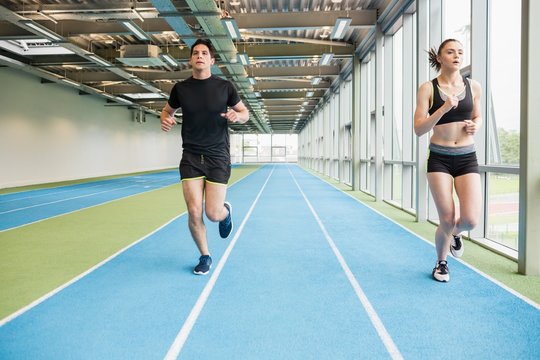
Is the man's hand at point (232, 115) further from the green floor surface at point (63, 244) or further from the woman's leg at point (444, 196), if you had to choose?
the green floor surface at point (63, 244)

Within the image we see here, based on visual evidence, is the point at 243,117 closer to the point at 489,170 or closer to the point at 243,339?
the point at 243,339

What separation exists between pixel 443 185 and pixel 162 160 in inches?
1346

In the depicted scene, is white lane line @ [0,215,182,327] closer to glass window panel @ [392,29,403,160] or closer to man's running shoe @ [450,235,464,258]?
man's running shoe @ [450,235,464,258]

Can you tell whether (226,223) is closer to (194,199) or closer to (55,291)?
(194,199)

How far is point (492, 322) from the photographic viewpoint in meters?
2.86

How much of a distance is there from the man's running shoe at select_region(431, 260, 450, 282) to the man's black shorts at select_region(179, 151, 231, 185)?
2.06 m

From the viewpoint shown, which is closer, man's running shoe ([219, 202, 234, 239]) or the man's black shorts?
the man's black shorts

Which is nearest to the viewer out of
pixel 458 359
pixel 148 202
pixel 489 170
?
pixel 458 359

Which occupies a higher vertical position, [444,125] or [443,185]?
[444,125]

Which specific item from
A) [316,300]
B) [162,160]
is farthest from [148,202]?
[162,160]

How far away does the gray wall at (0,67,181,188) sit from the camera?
1586 centimetres

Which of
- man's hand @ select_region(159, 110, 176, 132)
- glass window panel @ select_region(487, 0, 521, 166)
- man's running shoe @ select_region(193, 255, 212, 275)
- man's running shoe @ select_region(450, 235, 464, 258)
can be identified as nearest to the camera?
man's hand @ select_region(159, 110, 176, 132)

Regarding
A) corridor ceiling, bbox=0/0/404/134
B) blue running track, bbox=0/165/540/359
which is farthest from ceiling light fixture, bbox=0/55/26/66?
blue running track, bbox=0/165/540/359

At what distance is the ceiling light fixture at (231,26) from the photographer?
9.09m
